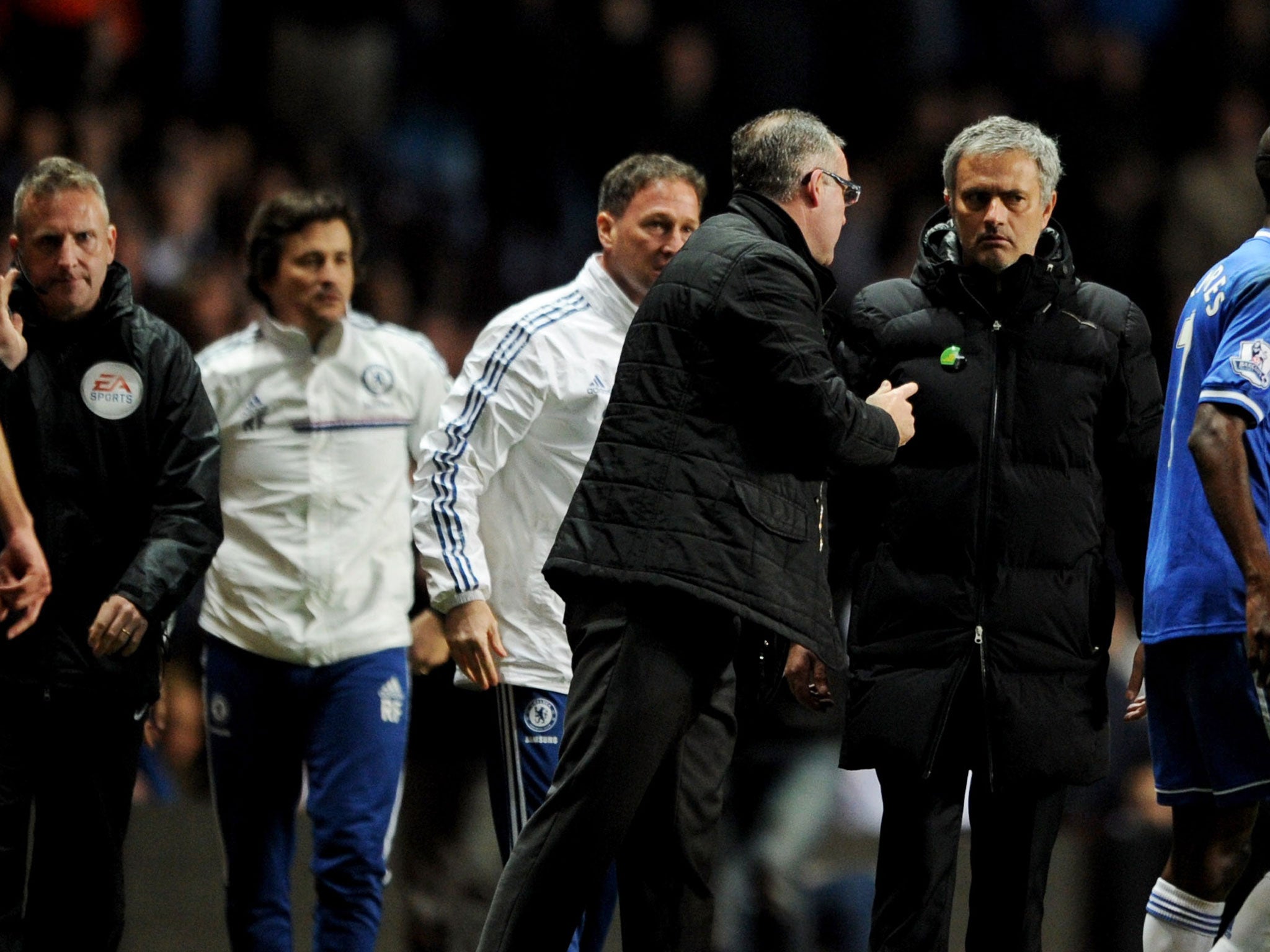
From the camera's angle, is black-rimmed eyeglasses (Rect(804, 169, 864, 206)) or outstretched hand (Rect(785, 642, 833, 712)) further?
outstretched hand (Rect(785, 642, 833, 712))

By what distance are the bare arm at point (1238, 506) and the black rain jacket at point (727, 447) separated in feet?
2.05

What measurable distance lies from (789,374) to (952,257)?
2.76 ft

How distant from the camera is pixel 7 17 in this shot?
367 inches

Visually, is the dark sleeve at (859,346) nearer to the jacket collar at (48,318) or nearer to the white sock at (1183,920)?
the white sock at (1183,920)

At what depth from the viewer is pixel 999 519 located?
418 centimetres

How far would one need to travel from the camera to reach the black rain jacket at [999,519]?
163 inches

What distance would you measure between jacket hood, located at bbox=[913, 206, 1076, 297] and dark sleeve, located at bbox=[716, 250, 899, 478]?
1.94ft

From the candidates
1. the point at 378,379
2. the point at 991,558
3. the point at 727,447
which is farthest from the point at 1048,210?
the point at 378,379

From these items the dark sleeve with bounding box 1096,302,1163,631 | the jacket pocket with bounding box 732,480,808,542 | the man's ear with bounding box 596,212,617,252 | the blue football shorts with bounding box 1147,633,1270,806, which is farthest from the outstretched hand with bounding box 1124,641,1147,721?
the man's ear with bounding box 596,212,617,252

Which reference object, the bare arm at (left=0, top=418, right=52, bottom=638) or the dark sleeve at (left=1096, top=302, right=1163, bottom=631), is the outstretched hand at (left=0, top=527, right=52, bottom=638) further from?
the dark sleeve at (left=1096, top=302, right=1163, bottom=631)

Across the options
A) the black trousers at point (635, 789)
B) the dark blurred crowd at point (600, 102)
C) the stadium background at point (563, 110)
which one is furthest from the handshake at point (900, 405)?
the dark blurred crowd at point (600, 102)

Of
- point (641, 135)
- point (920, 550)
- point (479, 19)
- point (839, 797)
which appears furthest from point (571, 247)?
point (920, 550)

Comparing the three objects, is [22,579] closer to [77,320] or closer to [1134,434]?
[77,320]

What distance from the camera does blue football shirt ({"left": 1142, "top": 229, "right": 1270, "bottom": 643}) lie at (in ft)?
12.5
